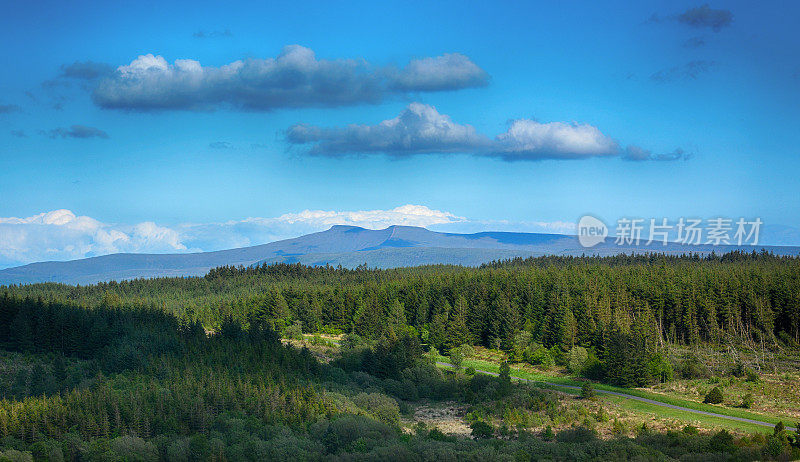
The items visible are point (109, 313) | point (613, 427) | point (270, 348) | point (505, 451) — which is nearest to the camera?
point (505, 451)

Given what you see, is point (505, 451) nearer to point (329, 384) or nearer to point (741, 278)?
point (329, 384)

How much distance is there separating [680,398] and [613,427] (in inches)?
712

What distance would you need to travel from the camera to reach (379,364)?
87.7 meters

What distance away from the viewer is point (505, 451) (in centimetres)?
4366

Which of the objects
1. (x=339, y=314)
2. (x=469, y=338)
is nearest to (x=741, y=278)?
(x=469, y=338)

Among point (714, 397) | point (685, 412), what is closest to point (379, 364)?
point (685, 412)

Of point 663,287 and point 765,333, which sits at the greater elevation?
point 663,287

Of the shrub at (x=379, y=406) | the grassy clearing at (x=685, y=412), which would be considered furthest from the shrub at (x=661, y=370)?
the shrub at (x=379, y=406)

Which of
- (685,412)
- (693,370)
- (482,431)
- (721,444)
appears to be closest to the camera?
(721,444)

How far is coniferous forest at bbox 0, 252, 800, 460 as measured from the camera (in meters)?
47.3

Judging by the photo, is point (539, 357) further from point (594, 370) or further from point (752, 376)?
point (752, 376)

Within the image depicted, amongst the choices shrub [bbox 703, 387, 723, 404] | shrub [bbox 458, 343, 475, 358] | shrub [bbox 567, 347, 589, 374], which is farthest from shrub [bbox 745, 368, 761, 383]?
shrub [bbox 458, 343, 475, 358]

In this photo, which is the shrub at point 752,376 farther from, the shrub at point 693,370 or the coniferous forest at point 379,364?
the shrub at point 693,370

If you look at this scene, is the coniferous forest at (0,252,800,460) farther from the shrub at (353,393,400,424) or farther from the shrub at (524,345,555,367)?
the shrub at (524,345,555,367)
